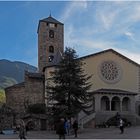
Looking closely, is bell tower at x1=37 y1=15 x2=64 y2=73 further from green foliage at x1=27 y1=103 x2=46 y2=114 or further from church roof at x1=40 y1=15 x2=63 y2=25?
green foliage at x1=27 y1=103 x2=46 y2=114

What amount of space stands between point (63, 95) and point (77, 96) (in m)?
1.42

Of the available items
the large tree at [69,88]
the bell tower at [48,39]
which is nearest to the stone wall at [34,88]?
the bell tower at [48,39]

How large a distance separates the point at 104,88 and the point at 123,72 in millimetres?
4760

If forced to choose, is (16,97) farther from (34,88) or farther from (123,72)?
(123,72)

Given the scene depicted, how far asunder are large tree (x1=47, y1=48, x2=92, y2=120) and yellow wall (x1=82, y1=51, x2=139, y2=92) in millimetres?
17354

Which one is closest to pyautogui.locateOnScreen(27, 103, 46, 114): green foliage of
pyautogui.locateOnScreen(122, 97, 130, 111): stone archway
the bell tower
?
pyautogui.locateOnScreen(122, 97, 130, 111): stone archway

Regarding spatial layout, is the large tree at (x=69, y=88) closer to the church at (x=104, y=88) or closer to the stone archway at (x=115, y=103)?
the church at (x=104, y=88)

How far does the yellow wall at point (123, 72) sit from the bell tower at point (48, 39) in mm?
15566

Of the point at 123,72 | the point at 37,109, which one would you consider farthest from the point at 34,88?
the point at 123,72

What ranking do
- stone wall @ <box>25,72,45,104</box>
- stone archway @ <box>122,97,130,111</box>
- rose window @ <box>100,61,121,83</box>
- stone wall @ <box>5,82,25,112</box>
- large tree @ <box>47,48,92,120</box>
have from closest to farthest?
1. large tree @ <box>47,48,92,120</box>
2. stone archway @ <box>122,97,130,111</box>
3. rose window @ <box>100,61,121,83</box>
4. stone wall @ <box>25,72,45,104</box>
5. stone wall @ <box>5,82,25,112</box>

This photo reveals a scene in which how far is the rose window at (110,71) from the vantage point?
187 ft

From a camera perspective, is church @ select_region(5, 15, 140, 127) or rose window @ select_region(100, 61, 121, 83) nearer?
church @ select_region(5, 15, 140, 127)

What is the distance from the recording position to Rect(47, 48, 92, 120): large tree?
1480 inches

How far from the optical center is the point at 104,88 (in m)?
56.0
